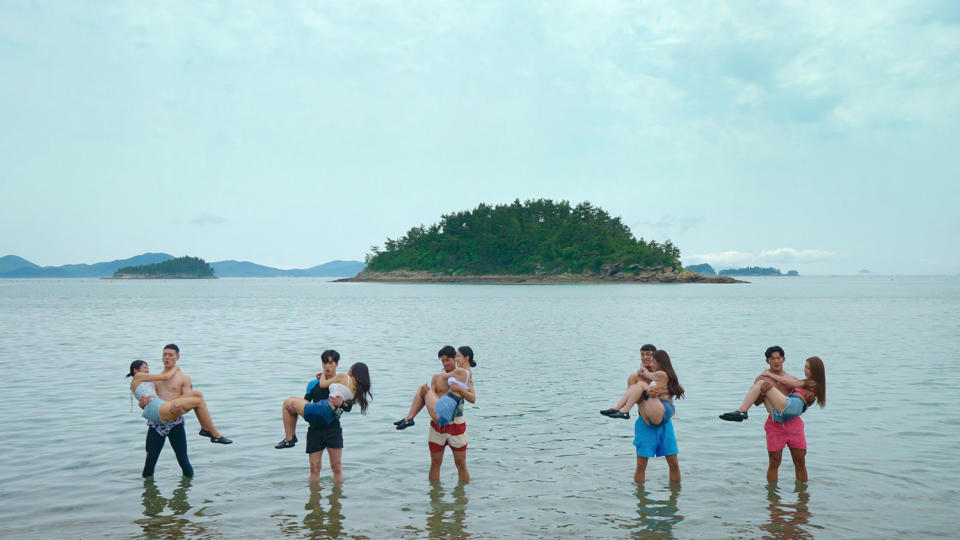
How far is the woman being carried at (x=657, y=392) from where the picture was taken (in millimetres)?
9711

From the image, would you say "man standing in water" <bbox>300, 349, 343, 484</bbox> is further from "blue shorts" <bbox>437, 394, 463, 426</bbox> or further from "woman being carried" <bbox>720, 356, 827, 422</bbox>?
"woman being carried" <bbox>720, 356, 827, 422</bbox>

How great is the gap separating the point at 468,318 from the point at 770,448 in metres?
44.5

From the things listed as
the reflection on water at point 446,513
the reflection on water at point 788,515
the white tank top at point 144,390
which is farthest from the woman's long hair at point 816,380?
the white tank top at point 144,390

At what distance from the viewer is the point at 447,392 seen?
9.89 metres

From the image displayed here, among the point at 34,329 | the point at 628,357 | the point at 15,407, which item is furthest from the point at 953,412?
the point at 34,329

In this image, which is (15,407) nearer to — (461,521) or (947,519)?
(461,521)

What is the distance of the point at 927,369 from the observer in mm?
24125

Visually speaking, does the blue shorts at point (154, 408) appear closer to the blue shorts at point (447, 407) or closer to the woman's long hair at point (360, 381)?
the woman's long hair at point (360, 381)

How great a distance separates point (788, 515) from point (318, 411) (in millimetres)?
6447

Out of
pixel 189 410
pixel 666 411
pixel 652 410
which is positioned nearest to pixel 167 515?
pixel 189 410

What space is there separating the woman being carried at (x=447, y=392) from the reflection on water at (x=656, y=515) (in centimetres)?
269

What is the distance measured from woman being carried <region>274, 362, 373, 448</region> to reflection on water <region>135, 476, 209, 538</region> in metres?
1.48

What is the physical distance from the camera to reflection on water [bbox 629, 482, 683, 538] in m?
8.69

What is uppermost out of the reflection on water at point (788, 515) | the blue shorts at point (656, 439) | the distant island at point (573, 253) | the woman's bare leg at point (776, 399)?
the distant island at point (573, 253)
